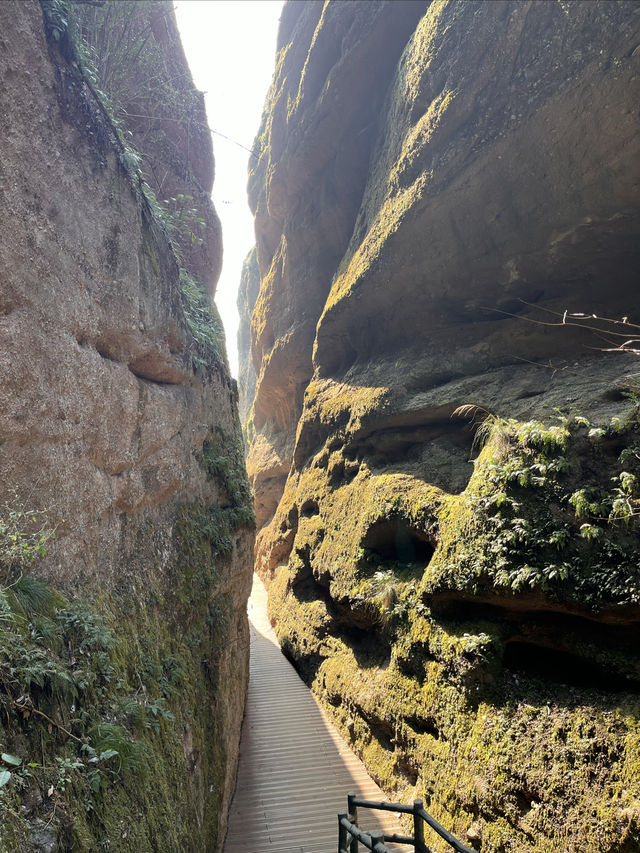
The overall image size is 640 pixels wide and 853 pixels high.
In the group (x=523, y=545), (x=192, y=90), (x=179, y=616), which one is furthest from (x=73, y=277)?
(x=192, y=90)

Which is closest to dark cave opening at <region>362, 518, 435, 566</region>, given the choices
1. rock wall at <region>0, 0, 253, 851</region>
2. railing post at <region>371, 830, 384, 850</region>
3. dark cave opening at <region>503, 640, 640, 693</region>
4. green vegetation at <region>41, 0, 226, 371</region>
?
dark cave opening at <region>503, 640, 640, 693</region>

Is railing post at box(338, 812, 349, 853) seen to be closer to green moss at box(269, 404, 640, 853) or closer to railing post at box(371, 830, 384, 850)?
railing post at box(371, 830, 384, 850)

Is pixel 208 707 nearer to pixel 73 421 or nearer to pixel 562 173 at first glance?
pixel 73 421

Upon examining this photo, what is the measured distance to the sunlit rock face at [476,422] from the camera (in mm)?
5492

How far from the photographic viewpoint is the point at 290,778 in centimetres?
790

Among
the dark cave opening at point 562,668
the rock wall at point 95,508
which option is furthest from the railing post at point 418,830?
the dark cave opening at point 562,668

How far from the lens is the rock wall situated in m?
3.42

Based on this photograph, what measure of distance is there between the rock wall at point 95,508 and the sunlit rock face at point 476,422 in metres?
3.08

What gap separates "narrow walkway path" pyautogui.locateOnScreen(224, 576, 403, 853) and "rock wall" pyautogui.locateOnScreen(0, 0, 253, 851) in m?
0.48

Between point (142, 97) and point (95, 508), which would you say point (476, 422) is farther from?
point (142, 97)

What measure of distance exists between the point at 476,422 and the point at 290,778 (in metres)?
6.88

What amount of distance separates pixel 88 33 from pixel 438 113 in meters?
6.97

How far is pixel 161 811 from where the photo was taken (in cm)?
421

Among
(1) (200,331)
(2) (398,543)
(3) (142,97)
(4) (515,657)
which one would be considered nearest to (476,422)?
(2) (398,543)
